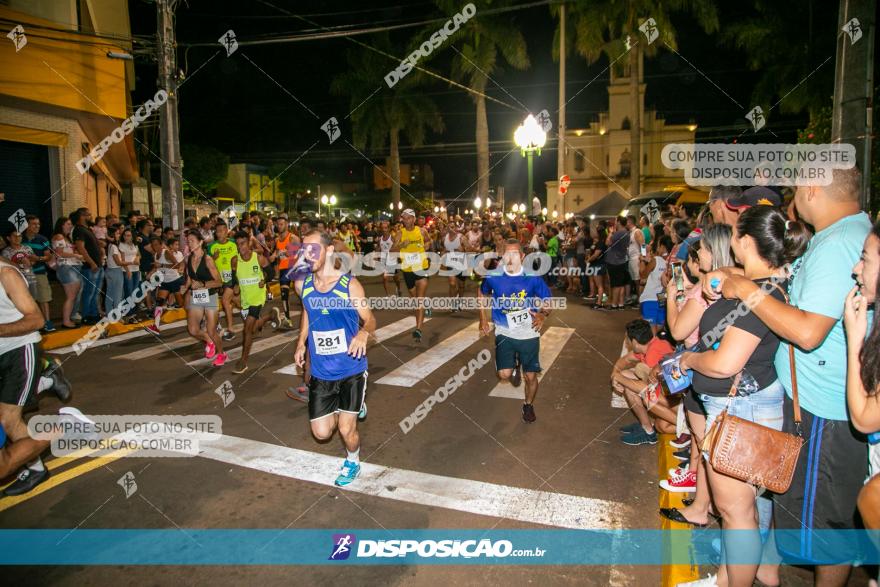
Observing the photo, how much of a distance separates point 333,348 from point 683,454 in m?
3.41

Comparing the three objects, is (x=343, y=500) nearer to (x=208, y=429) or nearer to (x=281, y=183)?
(x=208, y=429)

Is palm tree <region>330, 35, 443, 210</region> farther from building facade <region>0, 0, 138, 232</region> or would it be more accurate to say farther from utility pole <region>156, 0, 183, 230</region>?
utility pole <region>156, 0, 183, 230</region>

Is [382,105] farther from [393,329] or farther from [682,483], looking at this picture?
[682,483]

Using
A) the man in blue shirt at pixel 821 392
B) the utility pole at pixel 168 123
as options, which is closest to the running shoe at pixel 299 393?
the man in blue shirt at pixel 821 392

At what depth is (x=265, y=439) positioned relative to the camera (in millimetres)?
5465

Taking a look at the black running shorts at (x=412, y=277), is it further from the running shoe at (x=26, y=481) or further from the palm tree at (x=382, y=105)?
the palm tree at (x=382, y=105)

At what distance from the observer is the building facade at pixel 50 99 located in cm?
1248

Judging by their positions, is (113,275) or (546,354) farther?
(113,275)

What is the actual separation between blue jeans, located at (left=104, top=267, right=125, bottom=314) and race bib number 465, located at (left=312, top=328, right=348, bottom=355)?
9.14m

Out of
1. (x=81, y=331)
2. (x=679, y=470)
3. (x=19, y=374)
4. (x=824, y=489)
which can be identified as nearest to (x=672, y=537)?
(x=679, y=470)

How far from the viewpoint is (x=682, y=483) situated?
→ 4.30 metres

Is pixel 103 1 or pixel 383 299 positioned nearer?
pixel 383 299

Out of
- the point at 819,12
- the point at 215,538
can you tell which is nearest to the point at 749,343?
the point at 215,538

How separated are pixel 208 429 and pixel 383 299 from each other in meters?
8.68
